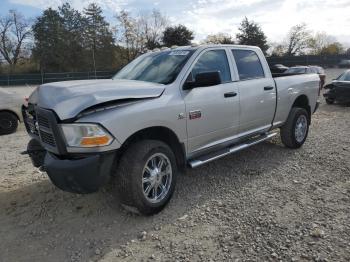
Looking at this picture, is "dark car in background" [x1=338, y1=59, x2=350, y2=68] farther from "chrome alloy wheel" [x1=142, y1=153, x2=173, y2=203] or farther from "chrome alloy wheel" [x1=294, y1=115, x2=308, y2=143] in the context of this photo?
"chrome alloy wheel" [x1=142, y1=153, x2=173, y2=203]

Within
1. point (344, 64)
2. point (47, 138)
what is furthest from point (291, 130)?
point (344, 64)

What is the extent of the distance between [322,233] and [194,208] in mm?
1453

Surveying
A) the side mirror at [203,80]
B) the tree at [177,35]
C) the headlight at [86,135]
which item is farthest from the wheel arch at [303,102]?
the tree at [177,35]

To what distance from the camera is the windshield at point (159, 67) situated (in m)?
4.40

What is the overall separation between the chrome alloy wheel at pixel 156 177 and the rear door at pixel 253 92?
162 cm

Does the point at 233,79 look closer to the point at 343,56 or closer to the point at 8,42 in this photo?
the point at 343,56

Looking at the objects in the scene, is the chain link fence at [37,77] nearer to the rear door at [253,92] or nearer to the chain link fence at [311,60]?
the chain link fence at [311,60]

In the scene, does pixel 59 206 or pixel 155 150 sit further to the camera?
pixel 59 206

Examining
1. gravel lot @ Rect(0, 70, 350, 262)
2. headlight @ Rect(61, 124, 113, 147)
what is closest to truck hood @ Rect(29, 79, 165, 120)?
headlight @ Rect(61, 124, 113, 147)

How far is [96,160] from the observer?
133 inches

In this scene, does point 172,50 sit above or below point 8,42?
Answer: below

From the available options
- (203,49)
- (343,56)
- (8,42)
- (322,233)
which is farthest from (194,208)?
(8,42)

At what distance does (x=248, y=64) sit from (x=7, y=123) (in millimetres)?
6907

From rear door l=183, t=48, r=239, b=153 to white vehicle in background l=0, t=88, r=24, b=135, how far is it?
6648 millimetres
